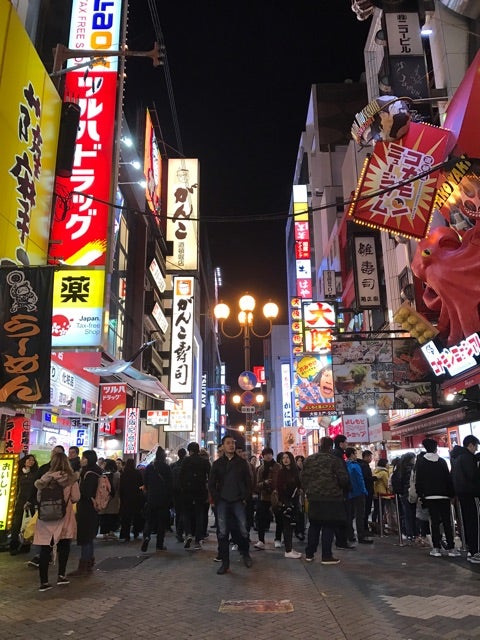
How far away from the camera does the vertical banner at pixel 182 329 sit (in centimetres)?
2806

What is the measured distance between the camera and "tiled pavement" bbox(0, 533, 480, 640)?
500 cm

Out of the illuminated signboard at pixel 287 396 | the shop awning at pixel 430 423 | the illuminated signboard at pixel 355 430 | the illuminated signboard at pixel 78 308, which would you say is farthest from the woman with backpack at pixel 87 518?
the illuminated signboard at pixel 287 396

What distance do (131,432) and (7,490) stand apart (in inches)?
500

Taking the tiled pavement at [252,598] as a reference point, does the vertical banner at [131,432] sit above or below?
above

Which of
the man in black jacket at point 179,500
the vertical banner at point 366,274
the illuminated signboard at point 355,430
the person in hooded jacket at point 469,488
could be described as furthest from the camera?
the vertical banner at point 366,274

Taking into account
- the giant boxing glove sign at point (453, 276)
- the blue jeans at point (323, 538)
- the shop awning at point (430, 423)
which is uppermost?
the giant boxing glove sign at point (453, 276)

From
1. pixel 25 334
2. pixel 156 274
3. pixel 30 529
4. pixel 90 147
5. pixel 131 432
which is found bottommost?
pixel 30 529

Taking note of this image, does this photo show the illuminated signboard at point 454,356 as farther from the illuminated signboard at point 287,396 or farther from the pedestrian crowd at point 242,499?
the illuminated signboard at point 287,396

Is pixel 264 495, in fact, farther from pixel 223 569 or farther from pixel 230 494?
pixel 223 569

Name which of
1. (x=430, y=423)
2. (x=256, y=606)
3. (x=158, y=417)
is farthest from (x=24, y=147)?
(x=158, y=417)

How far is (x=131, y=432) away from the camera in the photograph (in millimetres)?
22312

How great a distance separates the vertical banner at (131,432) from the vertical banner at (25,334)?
592 inches

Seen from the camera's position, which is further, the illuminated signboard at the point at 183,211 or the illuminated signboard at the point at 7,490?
the illuminated signboard at the point at 183,211

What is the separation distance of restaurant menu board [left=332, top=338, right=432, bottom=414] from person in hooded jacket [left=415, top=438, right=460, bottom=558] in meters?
4.61
